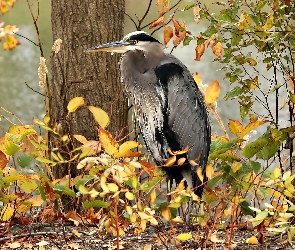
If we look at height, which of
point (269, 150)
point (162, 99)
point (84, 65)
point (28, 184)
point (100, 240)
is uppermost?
point (84, 65)

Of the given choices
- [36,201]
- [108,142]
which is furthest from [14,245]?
[108,142]

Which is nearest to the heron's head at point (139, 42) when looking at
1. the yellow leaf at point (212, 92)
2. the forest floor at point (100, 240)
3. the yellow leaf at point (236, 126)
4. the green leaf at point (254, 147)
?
the yellow leaf at point (212, 92)

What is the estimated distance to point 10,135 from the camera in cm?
260

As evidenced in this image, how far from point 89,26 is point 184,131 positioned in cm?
83

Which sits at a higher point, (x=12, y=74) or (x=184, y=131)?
(x=12, y=74)

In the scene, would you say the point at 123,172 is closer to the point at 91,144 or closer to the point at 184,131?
the point at 91,144

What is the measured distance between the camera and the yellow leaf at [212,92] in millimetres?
2830

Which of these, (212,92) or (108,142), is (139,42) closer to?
(212,92)

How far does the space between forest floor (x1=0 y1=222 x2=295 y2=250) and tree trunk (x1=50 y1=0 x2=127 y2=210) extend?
515 mm

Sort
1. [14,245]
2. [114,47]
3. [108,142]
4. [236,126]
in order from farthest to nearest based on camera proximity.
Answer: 1. [114,47]
2. [236,126]
3. [14,245]
4. [108,142]

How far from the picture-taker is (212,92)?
286 cm

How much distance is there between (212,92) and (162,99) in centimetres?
26

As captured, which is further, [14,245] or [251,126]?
[251,126]

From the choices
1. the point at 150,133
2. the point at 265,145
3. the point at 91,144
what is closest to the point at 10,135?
the point at 91,144
